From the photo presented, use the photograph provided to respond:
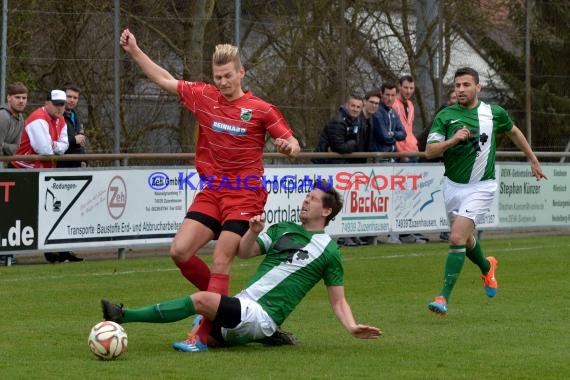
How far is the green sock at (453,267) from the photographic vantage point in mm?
10773

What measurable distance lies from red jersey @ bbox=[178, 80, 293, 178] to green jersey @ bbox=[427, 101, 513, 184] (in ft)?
8.24

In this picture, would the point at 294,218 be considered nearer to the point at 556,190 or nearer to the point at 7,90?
the point at 7,90

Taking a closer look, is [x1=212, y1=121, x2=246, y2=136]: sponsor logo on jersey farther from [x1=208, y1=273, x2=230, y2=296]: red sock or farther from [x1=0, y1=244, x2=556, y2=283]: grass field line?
[x1=0, y1=244, x2=556, y2=283]: grass field line

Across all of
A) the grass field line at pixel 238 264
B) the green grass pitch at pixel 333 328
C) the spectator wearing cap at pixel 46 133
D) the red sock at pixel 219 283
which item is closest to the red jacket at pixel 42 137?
the spectator wearing cap at pixel 46 133

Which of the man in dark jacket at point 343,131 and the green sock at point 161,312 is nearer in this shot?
the green sock at point 161,312

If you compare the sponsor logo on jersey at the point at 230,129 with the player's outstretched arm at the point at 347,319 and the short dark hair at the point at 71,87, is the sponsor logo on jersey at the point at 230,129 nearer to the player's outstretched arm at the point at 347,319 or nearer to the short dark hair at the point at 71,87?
the player's outstretched arm at the point at 347,319

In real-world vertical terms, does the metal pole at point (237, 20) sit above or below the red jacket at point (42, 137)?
above

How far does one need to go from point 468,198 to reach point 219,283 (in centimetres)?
325

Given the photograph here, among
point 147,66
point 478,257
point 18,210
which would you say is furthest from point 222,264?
point 18,210

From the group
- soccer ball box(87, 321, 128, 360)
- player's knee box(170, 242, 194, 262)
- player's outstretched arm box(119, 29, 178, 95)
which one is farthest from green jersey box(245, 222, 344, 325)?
player's outstretched arm box(119, 29, 178, 95)

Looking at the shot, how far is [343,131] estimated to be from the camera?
18.2 meters

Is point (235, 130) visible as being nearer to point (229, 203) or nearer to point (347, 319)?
point (229, 203)

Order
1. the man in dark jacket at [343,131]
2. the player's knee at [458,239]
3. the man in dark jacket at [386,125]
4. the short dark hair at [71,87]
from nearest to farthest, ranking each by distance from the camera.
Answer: the player's knee at [458,239] < the short dark hair at [71,87] < the man in dark jacket at [343,131] < the man in dark jacket at [386,125]

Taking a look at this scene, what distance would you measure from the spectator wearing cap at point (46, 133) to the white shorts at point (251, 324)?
7416 millimetres
